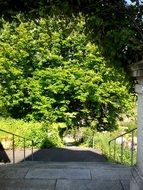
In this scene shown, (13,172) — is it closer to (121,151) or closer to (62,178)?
(62,178)

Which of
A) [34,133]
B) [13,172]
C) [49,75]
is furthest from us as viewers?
[49,75]

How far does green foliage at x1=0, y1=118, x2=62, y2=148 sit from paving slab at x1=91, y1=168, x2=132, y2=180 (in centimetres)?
1127

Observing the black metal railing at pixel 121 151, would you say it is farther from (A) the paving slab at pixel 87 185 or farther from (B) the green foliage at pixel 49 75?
(B) the green foliage at pixel 49 75

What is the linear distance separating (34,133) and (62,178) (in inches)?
499

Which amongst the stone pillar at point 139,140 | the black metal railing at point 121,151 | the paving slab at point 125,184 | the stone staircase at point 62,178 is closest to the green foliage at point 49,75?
the black metal railing at point 121,151

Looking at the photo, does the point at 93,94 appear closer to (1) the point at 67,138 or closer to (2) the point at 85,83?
(2) the point at 85,83

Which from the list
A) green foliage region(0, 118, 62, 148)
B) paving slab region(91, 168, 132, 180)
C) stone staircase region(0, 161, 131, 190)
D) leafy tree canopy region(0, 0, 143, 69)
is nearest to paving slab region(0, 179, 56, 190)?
stone staircase region(0, 161, 131, 190)

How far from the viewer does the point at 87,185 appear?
790cm

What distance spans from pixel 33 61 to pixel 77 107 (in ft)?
12.9

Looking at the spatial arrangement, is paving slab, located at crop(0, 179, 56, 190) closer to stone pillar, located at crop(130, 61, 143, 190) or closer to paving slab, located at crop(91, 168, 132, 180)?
paving slab, located at crop(91, 168, 132, 180)

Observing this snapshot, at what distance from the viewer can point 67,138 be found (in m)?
27.0

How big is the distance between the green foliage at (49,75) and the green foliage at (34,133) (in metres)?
2.13

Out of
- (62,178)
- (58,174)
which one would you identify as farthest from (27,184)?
(58,174)

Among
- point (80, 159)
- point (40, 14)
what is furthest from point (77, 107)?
point (40, 14)
